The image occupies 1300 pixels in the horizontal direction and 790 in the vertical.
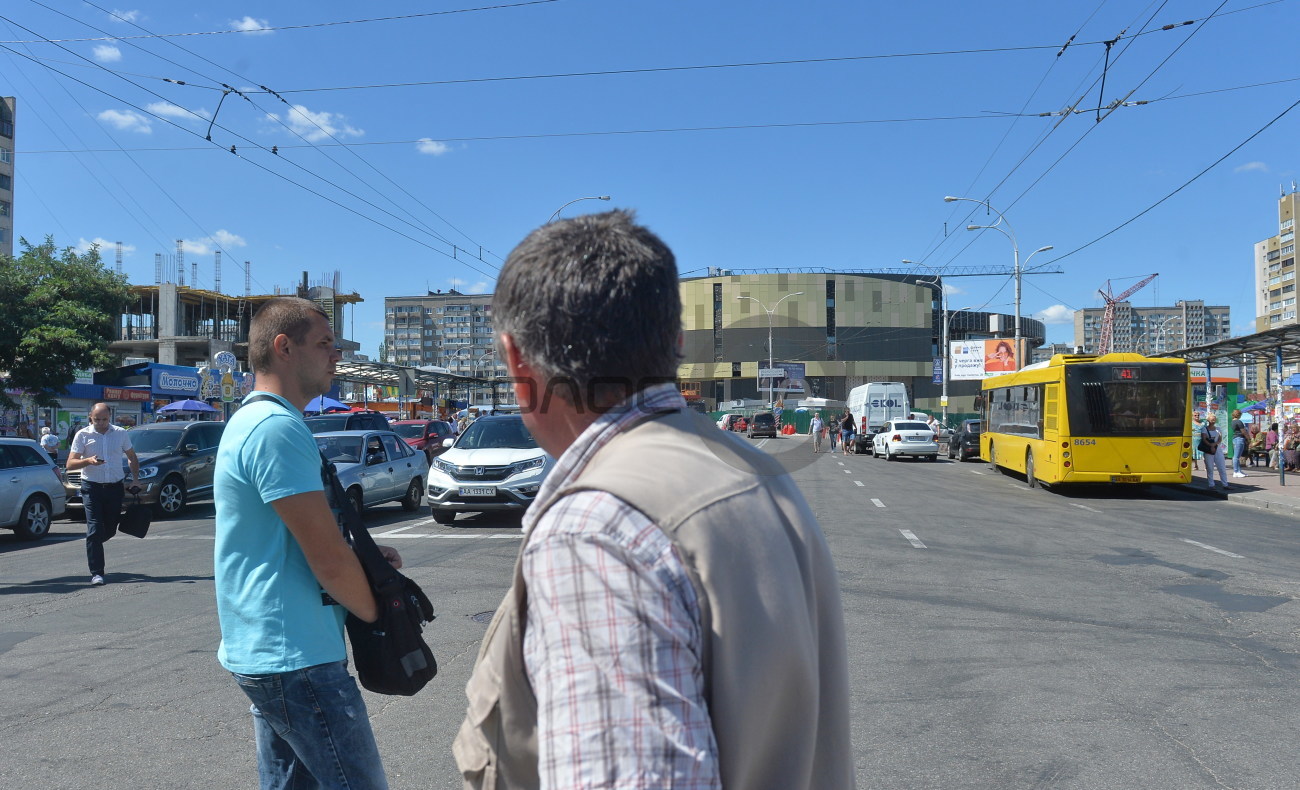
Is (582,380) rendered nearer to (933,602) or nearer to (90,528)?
(933,602)

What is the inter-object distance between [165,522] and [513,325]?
15.6 metres

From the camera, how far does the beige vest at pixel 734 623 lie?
1118 millimetres

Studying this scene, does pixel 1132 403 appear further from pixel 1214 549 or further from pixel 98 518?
pixel 98 518

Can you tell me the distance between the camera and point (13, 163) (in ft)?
254

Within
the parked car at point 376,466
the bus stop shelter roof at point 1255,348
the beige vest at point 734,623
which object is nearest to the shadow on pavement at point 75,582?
the parked car at point 376,466

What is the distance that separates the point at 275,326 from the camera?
2658 millimetres

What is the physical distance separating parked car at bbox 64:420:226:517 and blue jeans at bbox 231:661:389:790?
1420 cm

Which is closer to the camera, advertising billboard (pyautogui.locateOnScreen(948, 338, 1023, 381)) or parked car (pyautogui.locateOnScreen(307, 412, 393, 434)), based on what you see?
parked car (pyautogui.locateOnScreen(307, 412, 393, 434))

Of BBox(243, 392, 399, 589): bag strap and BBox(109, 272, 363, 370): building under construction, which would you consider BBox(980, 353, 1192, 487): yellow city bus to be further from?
BBox(109, 272, 363, 370): building under construction

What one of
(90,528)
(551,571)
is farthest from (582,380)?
(90,528)

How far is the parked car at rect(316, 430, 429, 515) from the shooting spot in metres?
14.4

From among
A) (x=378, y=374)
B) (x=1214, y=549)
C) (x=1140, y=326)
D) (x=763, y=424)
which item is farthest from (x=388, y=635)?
(x=1140, y=326)

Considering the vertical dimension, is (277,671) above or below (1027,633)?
above

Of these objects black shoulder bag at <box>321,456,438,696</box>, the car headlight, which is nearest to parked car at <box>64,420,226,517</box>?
the car headlight
